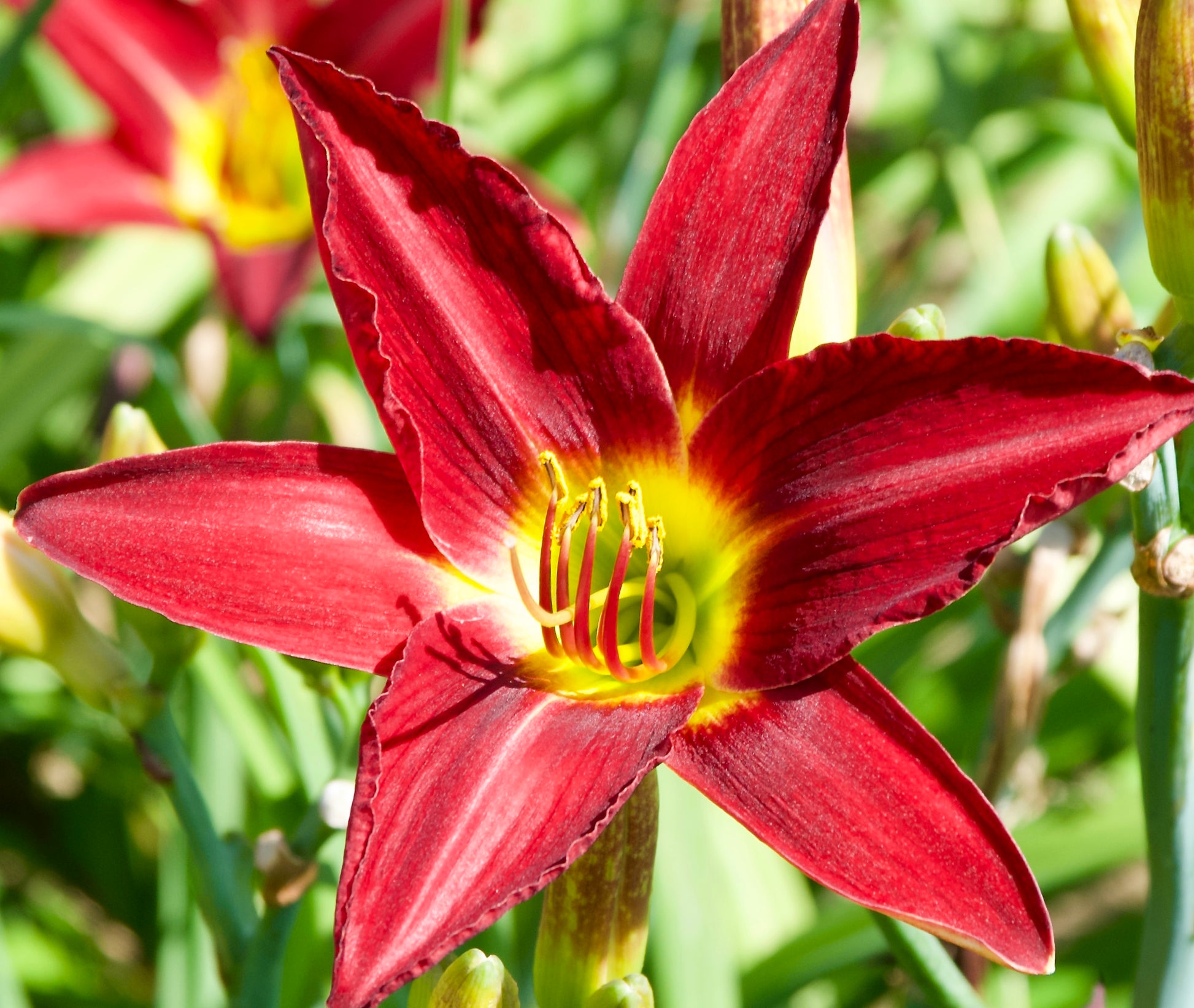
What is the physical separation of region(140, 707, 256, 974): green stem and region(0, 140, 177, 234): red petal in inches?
32.3

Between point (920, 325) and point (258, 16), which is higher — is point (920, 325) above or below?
below

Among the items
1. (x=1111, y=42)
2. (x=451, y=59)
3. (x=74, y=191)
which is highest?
(x=74, y=191)

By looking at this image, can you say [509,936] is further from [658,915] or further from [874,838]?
[874,838]

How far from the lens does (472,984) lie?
64cm

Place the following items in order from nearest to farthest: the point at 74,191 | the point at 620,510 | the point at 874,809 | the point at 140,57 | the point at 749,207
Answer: the point at 874,809
the point at 749,207
the point at 620,510
the point at 74,191
the point at 140,57

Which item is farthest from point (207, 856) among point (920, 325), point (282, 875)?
point (920, 325)

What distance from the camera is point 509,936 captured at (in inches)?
36.5

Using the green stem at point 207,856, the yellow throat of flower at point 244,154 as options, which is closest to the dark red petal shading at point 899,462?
the green stem at point 207,856

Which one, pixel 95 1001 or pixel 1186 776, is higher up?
pixel 95 1001

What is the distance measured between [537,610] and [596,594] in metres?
0.11

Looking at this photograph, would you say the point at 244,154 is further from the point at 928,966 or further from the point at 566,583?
the point at 928,966

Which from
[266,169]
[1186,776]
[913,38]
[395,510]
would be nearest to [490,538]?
[395,510]

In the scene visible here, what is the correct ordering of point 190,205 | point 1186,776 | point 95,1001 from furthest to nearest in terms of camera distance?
point 190,205 → point 95,1001 → point 1186,776

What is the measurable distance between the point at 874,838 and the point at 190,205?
1316 mm
